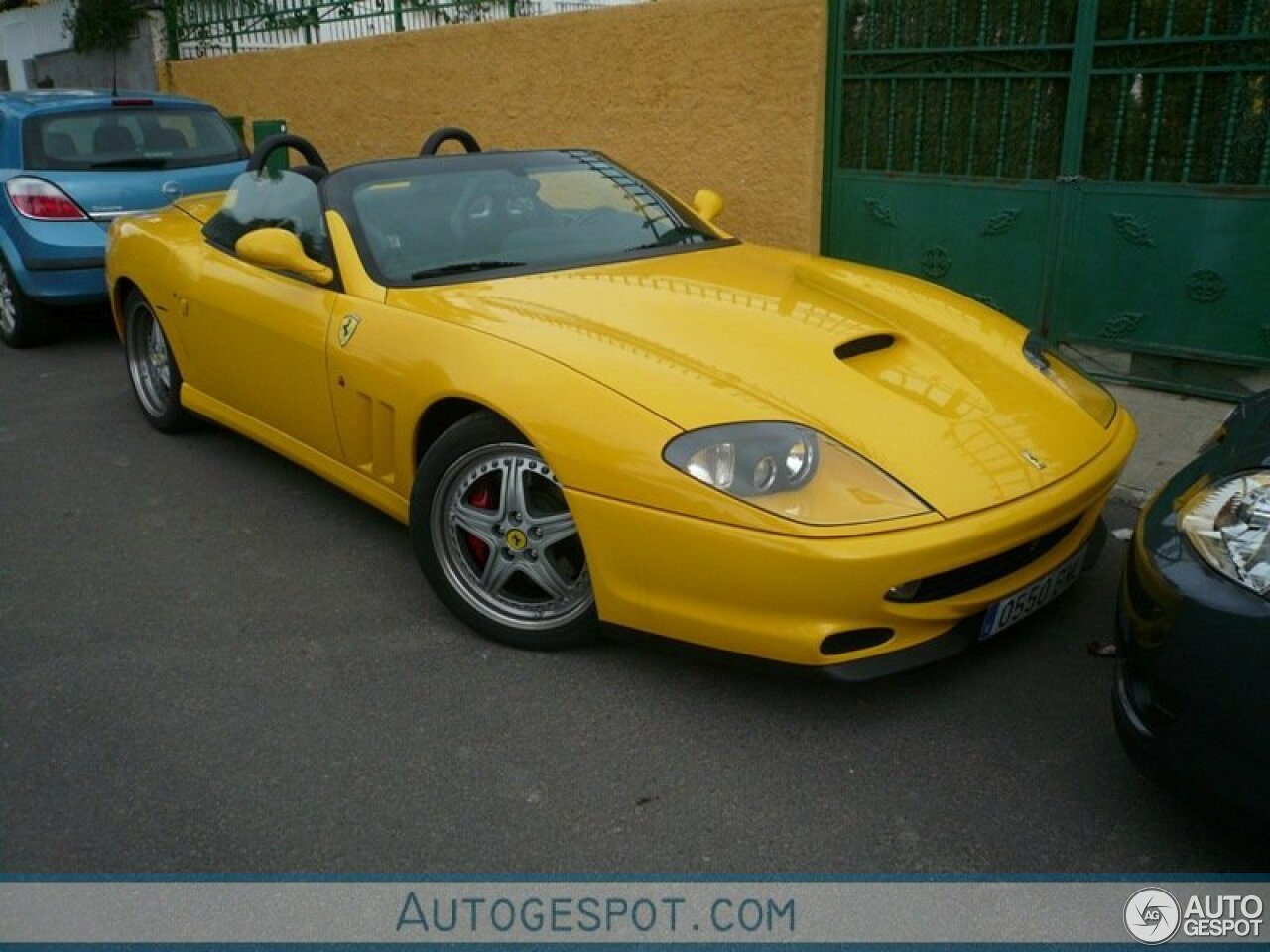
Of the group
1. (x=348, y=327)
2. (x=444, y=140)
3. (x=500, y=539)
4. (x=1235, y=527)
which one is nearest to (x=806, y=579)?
(x=1235, y=527)

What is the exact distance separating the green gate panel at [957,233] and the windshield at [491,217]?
2.38 m

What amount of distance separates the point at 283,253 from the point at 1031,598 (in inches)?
101

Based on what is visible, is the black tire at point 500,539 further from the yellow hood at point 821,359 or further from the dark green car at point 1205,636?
the dark green car at point 1205,636

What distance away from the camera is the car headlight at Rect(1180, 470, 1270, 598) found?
84.0 inches

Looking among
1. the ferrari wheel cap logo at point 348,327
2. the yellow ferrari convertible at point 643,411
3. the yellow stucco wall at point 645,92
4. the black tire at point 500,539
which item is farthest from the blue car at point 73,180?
the black tire at point 500,539

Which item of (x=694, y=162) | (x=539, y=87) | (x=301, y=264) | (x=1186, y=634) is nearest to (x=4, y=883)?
(x=301, y=264)

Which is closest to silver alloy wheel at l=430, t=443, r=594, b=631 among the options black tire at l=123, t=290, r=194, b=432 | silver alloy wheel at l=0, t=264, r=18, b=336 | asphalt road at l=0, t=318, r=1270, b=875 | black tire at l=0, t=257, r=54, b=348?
asphalt road at l=0, t=318, r=1270, b=875

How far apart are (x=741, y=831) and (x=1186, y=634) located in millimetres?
1013

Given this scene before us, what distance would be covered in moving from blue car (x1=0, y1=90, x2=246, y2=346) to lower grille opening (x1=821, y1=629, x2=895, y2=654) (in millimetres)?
5702

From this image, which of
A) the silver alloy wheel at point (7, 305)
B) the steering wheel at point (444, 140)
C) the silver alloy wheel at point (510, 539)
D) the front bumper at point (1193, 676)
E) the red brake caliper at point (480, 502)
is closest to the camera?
the front bumper at point (1193, 676)

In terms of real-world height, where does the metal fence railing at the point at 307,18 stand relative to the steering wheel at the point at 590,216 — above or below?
above

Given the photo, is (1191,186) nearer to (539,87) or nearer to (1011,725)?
(1011,725)

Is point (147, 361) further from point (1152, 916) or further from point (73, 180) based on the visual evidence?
point (1152, 916)

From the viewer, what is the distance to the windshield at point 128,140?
6.91 meters
